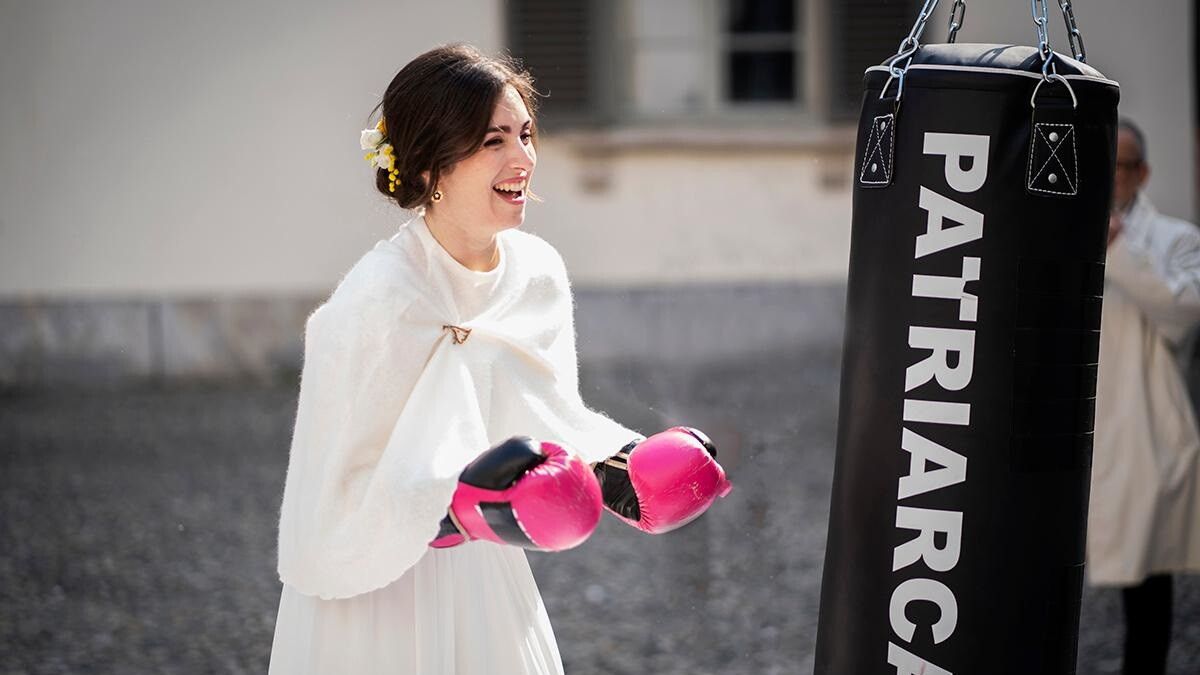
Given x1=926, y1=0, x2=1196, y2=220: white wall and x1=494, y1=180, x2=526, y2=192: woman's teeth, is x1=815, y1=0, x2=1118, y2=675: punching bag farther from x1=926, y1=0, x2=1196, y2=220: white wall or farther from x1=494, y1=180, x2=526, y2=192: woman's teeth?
x1=926, y1=0, x2=1196, y2=220: white wall

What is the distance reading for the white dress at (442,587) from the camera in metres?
2.39

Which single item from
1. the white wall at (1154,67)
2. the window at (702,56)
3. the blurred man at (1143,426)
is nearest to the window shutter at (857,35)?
the window at (702,56)

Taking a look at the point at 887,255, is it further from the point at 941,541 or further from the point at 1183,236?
the point at 1183,236

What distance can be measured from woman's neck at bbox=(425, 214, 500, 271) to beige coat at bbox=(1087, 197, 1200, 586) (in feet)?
7.51

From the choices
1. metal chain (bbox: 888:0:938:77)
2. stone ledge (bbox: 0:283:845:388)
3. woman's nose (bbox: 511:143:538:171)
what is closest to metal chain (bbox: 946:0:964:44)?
metal chain (bbox: 888:0:938:77)

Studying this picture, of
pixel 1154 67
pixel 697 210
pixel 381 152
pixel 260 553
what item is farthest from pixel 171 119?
pixel 381 152

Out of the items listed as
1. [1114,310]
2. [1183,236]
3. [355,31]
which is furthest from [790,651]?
[355,31]

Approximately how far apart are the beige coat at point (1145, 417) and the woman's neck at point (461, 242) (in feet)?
7.51

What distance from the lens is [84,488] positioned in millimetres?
7281

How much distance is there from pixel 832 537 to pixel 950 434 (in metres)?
0.33

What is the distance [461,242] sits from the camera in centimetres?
252

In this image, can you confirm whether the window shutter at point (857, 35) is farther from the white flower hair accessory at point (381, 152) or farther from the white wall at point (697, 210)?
the white flower hair accessory at point (381, 152)

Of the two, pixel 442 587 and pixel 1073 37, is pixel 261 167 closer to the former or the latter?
pixel 442 587

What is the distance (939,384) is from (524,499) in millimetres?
755
